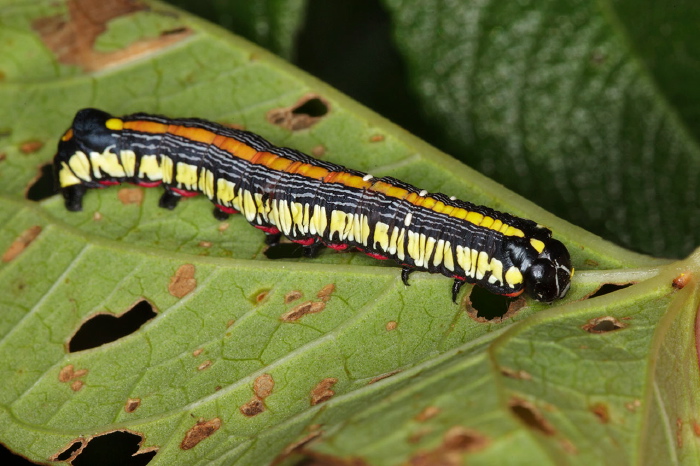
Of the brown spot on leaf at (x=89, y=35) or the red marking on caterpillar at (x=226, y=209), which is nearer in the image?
the red marking on caterpillar at (x=226, y=209)

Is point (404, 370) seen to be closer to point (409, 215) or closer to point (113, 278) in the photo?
point (409, 215)

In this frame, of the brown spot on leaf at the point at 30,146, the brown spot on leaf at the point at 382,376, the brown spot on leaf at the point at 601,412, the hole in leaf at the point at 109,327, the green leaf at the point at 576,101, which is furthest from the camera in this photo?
the brown spot on leaf at the point at 30,146

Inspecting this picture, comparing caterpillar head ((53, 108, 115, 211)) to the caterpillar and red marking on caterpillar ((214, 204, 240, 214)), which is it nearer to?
the caterpillar

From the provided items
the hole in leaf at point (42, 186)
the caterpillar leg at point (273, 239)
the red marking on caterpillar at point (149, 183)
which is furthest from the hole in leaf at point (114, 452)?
the hole in leaf at point (42, 186)

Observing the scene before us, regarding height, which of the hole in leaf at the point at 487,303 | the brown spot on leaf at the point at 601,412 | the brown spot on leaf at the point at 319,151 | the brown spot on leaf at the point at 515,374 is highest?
the brown spot on leaf at the point at 319,151

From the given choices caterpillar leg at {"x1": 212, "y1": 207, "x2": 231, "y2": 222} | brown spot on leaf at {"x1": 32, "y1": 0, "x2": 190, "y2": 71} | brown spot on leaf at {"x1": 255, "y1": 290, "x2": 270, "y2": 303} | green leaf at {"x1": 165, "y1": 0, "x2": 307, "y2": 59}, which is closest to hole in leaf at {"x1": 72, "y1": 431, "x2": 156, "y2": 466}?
brown spot on leaf at {"x1": 255, "y1": 290, "x2": 270, "y2": 303}

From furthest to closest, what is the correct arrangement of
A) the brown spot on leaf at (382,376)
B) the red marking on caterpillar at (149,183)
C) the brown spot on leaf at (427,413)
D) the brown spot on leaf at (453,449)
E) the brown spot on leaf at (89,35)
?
the brown spot on leaf at (89,35)
the red marking on caterpillar at (149,183)
the brown spot on leaf at (382,376)
the brown spot on leaf at (427,413)
the brown spot on leaf at (453,449)

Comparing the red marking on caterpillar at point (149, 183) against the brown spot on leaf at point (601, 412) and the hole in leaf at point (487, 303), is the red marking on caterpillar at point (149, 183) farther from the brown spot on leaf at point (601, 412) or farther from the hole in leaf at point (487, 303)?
the brown spot on leaf at point (601, 412)
